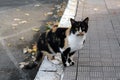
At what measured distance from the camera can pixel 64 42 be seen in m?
6.38

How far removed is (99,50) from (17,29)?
10.2 feet

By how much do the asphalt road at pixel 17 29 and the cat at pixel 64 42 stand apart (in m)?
0.38

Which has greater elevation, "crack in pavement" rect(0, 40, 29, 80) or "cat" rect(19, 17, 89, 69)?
"cat" rect(19, 17, 89, 69)

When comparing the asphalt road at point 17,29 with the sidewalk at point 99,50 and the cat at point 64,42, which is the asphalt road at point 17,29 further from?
the sidewalk at point 99,50

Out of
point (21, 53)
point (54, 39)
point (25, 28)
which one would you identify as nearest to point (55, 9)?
point (25, 28)

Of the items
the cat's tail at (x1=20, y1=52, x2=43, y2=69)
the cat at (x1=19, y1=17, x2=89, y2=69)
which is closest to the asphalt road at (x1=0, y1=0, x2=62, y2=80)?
the cat's tail at (x1=20, y1=52, x2=43, y2=69)

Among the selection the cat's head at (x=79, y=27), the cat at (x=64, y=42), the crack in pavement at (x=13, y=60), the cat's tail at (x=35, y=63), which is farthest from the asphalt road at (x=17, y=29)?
the cat's head at (x=79, y=27)

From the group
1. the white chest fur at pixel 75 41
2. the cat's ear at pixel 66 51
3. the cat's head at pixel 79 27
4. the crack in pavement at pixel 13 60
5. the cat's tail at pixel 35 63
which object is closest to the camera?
the cat's head at pixel 79 27

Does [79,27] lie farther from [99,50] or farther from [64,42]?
[99,50]

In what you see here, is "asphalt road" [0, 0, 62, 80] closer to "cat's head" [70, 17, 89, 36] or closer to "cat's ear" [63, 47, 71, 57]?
"cat's ear" [63, 47, 71, 57]

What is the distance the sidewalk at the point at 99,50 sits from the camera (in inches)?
245

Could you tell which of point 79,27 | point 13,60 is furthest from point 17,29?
point 79,27

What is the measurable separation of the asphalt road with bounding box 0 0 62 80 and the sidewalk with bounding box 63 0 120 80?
97 cm

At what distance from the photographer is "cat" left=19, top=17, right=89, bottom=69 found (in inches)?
241
